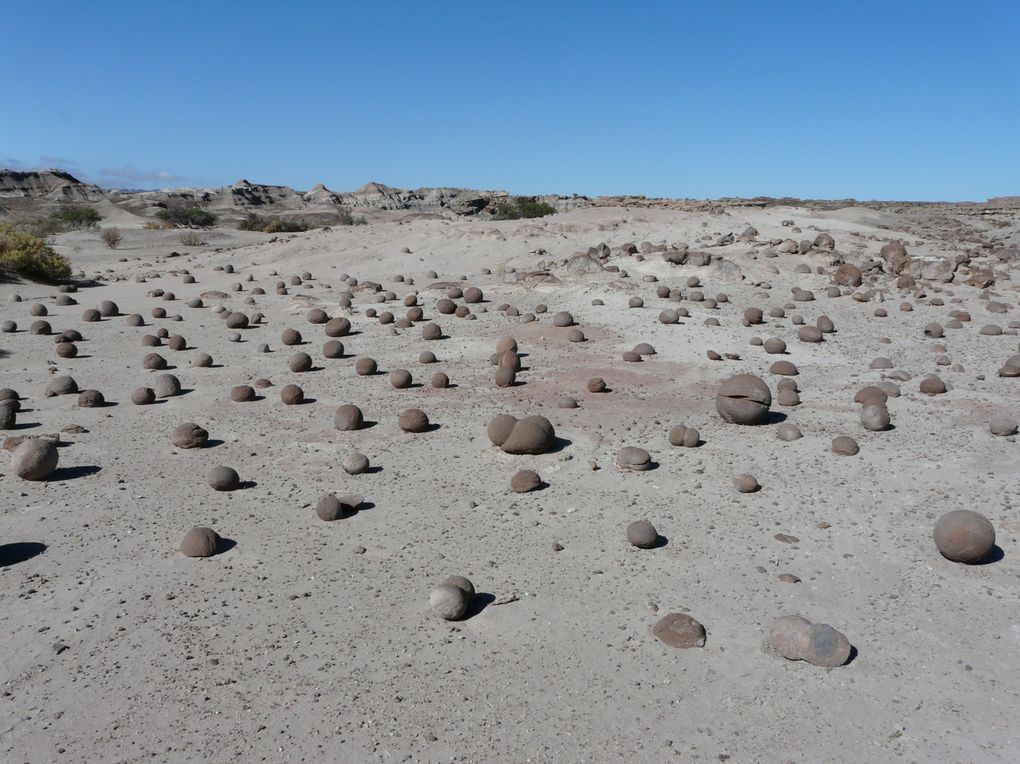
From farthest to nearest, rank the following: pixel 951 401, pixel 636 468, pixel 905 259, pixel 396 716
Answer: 1. pixel 905 259
2. pixel 951 401
3. pixel 636 468
4. pixel 396 716

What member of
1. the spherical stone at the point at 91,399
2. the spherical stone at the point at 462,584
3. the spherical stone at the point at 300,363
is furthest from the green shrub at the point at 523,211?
the spherical stone at the point at 462,584

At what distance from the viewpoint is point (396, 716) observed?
4.01m

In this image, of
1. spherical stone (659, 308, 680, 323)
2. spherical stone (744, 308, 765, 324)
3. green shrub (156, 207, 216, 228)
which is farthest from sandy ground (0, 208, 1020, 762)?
green shrub (156, 207, 216, 228)

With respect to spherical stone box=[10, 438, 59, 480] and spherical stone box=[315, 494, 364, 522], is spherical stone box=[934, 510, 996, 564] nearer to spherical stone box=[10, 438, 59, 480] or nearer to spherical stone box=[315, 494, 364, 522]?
spherical stone box=[315, 494, 364, 522]

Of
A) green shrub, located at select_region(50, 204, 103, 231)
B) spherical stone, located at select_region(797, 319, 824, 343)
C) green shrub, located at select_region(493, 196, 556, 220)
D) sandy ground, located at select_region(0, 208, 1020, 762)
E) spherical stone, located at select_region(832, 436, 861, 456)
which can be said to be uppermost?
green shrub, located at select_region(493, 196, 556, 220)

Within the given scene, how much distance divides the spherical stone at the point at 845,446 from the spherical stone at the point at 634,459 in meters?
1.90

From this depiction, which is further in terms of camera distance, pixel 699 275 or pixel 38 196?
pixel 38 196

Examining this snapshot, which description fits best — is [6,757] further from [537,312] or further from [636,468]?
[537,312]

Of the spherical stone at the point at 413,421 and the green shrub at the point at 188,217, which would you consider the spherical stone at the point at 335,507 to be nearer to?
the spherical stone at the point at 413,421

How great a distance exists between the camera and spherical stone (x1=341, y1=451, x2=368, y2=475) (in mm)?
7273

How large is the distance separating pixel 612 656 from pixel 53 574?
409 centimetres

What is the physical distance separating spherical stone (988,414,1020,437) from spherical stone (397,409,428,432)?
19.8ft

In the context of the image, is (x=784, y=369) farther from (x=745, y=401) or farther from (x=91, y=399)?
(x=91, y=399)

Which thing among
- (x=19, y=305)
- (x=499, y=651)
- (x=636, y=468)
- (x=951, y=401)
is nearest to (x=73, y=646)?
(x=499, y=651)
